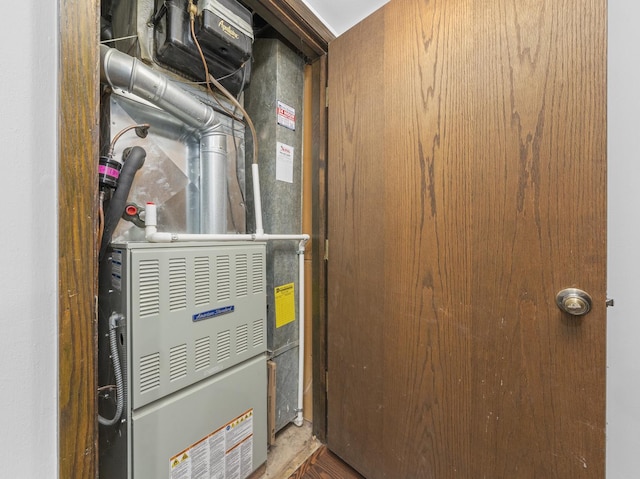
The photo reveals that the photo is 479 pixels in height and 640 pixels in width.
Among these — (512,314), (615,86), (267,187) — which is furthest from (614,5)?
(267,187)

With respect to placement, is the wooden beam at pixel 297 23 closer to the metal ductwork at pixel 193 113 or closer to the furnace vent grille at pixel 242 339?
the metal ductwork at pixel 193 113

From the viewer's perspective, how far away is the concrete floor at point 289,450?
1.15m

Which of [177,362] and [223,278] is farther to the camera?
[223,278]

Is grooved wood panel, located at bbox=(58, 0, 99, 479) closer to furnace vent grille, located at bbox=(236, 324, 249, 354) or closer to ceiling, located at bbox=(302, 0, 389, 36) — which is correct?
furnace vent grille, located at bbox=(236, 324, 249, 354)

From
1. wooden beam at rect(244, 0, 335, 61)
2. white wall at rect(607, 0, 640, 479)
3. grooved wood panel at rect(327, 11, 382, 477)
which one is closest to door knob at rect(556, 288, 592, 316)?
white wall at rect(607, 0, 640, 479)

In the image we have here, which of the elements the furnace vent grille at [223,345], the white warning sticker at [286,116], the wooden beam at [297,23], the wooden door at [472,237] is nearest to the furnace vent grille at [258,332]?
the furnace vent grille at [223,345]

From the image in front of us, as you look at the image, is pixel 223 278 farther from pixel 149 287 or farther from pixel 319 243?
pixel 319 243

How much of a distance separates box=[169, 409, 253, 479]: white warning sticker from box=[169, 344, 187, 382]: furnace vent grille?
0.25 metres

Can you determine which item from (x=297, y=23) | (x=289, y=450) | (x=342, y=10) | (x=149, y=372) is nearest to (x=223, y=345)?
(x=149, y=372)

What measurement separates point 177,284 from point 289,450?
1.04m

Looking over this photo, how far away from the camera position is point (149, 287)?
0.76m
